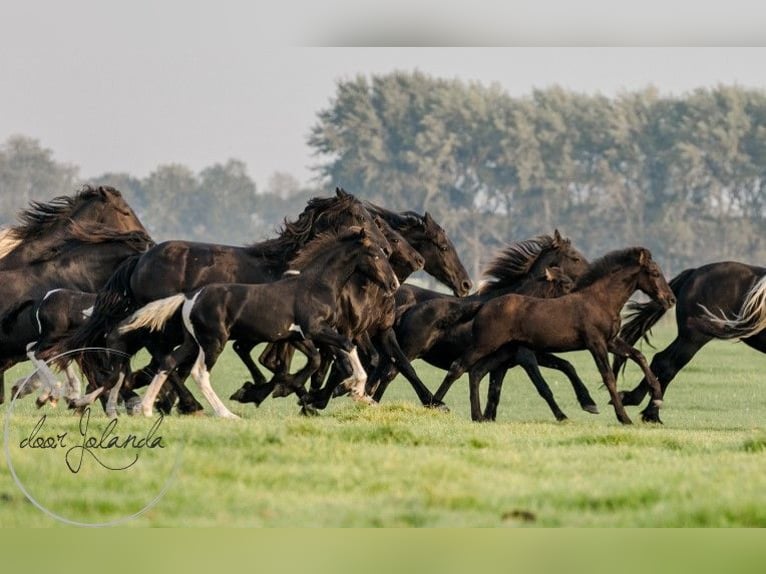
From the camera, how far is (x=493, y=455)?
10508 mm

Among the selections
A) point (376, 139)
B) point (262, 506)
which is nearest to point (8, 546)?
point (262, 506)

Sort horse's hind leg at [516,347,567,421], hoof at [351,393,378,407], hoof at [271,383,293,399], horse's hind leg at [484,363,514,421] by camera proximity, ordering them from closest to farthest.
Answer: hoof at [351,393,378,407]
hoof at [271,383,293,399]
horse's hind leg at [516,347,567,421]
horse's hind leg at [484,363,514,421]

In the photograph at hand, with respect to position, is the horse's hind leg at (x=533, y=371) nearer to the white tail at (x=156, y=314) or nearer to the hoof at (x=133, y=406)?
the white tail at (x=156, y=314)

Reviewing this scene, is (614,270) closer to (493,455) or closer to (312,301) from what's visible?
(312,301)

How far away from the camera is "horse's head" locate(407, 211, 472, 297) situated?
15664 millimetres

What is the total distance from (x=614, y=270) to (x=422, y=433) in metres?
3.34

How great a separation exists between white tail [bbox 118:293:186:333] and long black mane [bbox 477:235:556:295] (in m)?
3.81

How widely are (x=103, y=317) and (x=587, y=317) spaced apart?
161 inches

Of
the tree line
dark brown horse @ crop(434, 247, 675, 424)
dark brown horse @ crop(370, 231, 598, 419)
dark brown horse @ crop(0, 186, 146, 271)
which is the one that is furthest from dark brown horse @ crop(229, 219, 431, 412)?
the tree line

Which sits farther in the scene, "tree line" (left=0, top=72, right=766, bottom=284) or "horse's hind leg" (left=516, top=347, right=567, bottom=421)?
"tree line" (left=0, top=72, right=766, bottom=284)

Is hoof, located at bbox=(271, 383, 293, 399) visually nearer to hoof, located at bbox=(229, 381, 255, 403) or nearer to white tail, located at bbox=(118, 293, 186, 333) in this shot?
hoof, located at bbox=(229, 381, 255, 403)

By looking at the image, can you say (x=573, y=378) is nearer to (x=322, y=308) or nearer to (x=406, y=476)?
(x=322, y=308)

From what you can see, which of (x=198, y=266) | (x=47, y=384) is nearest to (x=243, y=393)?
(x=198, y=266)

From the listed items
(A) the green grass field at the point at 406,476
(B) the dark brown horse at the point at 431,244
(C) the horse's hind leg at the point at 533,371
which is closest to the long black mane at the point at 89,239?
(B) the dark brown horse at the point at 431,244
